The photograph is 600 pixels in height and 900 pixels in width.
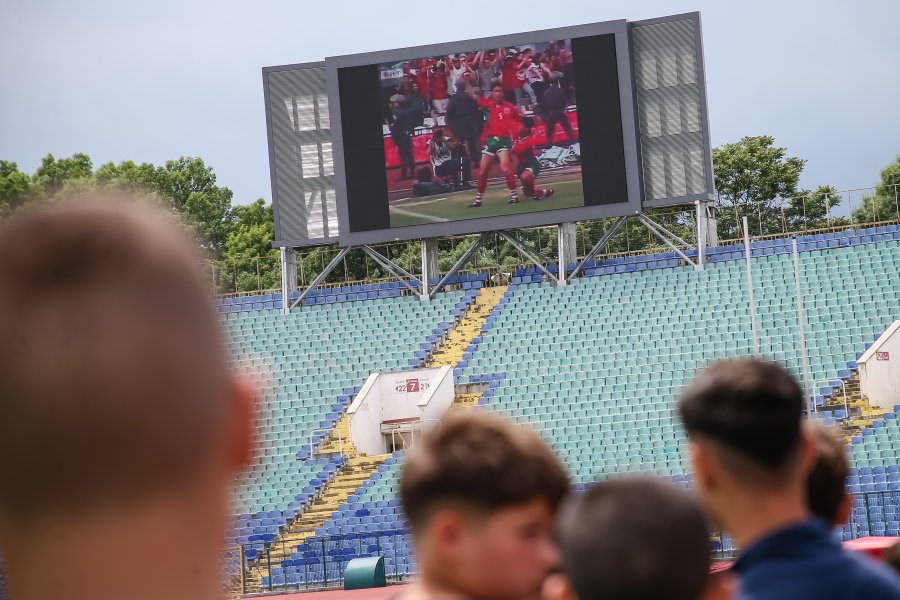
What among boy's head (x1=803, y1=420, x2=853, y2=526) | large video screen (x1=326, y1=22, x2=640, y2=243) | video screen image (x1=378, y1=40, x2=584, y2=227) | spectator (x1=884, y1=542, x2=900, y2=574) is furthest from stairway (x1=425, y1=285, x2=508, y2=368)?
boy's head (x1=803, y1=420, x2=853, y2=526)

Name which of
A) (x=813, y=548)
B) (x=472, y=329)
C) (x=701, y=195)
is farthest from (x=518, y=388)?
(x=813, y=548)

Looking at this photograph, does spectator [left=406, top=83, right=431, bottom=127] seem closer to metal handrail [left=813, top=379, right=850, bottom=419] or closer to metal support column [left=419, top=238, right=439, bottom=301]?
metal support column [left=419, top=238, right=439, bottom=301]

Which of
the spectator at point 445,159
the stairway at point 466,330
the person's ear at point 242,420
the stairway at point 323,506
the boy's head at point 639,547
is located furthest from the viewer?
the stairway at point 466,330

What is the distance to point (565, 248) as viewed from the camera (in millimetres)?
33750

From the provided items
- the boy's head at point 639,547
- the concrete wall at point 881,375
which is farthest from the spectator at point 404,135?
the boy's head at point 639,547

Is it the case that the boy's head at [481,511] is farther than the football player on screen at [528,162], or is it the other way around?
the football player on screen at [528,162]

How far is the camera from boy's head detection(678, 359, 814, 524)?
2.38 metres

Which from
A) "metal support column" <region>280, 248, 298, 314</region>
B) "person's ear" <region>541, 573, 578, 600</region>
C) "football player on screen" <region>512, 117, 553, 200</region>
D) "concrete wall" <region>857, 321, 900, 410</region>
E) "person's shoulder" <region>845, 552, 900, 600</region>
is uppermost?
"football player on screen" <region>512, 117, 553, 200</region>

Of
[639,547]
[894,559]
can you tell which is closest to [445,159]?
[894,559]

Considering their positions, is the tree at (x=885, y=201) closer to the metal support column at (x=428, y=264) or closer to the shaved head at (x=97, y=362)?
the metal support column at (x=428, y=264)

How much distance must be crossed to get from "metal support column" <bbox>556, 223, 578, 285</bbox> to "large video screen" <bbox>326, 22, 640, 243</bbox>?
209 cm

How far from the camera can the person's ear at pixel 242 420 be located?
0.99 meters

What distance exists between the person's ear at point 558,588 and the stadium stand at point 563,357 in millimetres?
20684

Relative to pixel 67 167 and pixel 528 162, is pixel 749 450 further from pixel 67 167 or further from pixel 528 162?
pixel 67 167
